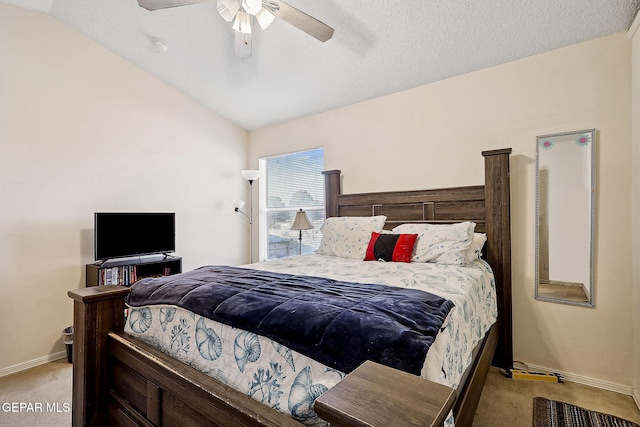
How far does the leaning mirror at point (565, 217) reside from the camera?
2.22m

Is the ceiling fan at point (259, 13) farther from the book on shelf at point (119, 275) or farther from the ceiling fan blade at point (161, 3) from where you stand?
the book on shelf at point (119, 275)

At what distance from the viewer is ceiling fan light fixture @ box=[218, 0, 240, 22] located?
1827mm

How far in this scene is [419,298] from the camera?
1203 mm

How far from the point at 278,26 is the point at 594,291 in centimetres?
317

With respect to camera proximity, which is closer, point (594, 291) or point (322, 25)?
point (322, 25)

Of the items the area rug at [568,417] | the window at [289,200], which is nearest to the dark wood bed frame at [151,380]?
the area rug at [568,417]

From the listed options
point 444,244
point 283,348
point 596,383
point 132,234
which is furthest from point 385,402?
point 132,234

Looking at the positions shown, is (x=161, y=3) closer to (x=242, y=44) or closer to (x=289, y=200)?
(x=242, y=44)

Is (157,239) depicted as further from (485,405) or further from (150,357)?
(485,405)

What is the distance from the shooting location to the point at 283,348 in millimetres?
967

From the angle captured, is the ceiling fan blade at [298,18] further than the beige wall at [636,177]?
No

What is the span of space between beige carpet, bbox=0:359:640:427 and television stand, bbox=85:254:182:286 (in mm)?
771

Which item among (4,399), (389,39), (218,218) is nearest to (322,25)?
(389,39)

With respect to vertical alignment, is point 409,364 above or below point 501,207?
below
